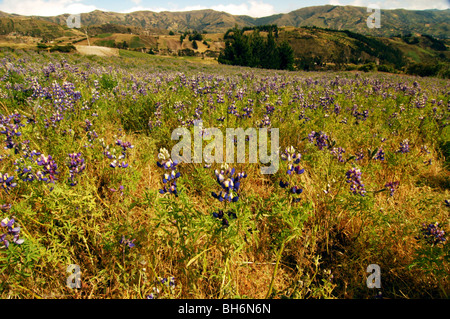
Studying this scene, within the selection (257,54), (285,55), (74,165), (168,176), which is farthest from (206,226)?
(257,54)

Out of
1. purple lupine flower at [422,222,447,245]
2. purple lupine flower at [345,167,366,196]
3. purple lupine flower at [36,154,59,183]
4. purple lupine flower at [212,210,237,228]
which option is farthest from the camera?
purple lupine flower at [345,167,366,196]

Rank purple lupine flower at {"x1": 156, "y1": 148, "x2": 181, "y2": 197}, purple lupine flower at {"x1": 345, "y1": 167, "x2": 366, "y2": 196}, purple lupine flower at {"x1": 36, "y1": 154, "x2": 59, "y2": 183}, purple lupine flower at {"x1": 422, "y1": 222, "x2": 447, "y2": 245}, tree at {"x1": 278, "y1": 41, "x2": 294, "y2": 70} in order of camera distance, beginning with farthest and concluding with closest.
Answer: tree at {"x1": 278, "y1": 41, "x2": 294, "y2": 70}, purple lupine flower at {"x1": 345, "y1": 167, "x2": 366, "y2": 196}, purple lupine flower at {"x1": 36, "y1": 154, "x2": 59, "y2": 183}, purple lupine flower at {"x1": 422, "y1": 222, "x2": 447, "y2": 245}, purple lupine flower at {"x1": 156, "y1": 148, "x2": 181, "y2": 197}

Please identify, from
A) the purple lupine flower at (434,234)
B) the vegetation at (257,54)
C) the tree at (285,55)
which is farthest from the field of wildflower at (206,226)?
the tree at (285,55)

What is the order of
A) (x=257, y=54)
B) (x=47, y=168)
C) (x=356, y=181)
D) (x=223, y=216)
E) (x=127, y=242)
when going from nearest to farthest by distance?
(x=223, y=216) → (x=127, y=242) → (x=47, y=168) → (x=356, y=181) → (x=257, y=54)

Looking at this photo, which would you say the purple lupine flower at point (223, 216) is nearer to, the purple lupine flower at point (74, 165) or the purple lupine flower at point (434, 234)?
the purple lupine flower at point (74, 165)

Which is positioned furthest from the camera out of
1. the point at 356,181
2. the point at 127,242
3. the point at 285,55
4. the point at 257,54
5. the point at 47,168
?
the point at 257,54

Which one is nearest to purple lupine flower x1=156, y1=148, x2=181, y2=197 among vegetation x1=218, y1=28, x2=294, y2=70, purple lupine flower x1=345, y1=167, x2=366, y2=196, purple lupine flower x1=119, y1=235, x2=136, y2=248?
purple lupine flower x1=119, y1=235, x2=136, y2=248

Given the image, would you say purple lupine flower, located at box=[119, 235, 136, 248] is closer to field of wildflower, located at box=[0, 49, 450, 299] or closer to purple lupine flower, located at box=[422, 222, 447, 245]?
field of wildflower, located at box=[0, 49, 450, 299]

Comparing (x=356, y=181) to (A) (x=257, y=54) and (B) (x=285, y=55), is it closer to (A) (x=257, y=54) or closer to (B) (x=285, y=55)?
(B) (x=285, y=55)

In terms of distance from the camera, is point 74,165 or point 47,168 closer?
point 47,168

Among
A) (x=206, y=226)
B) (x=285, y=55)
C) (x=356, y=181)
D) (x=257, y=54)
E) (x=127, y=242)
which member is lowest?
(x=127, y=242)

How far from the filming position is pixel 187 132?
13.0 ft
